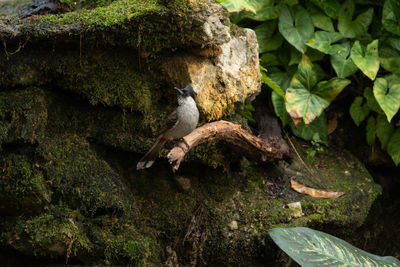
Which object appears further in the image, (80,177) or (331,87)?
(331,87)

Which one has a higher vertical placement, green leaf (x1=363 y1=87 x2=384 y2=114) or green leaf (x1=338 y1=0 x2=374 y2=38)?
green leaf (x1=338 y1=0 x2=374 y2=38)

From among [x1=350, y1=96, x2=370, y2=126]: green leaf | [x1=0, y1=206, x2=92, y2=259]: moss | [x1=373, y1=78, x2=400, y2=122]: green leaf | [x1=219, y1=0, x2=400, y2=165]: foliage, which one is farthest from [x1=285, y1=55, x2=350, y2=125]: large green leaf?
[x1=0, y1=206, x2=92, y2=259]: moss

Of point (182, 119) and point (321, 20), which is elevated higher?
point (182, 119)

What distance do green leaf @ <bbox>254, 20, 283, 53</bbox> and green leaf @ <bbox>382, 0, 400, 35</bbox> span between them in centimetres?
103

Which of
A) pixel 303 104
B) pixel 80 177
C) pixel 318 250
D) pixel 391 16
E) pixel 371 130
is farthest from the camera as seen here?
pixel 371 130

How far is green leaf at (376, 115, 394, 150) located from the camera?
4.85m

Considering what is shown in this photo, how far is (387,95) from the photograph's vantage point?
15.0 ft

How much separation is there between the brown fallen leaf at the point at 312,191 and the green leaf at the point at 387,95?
2.97ft

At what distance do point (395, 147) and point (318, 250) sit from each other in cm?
235

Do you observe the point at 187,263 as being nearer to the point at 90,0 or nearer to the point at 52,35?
the point at 52,35

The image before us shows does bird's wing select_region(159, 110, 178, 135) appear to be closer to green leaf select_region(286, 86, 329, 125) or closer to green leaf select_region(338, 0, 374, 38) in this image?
green leaf select_region(286, 86, 329, 125)

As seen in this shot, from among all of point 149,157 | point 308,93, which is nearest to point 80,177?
point 149,157

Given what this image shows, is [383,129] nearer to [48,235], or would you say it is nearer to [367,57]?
[367,57]

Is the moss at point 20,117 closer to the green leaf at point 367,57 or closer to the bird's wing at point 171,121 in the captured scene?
the bird's wing at point 171,121
